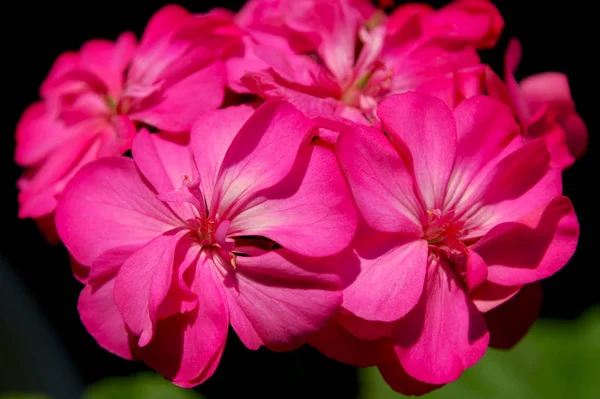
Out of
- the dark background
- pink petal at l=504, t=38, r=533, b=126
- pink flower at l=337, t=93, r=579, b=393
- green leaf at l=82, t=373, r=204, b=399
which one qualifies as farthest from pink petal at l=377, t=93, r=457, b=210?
the dark background

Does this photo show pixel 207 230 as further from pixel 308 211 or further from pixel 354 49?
pixel 354 49

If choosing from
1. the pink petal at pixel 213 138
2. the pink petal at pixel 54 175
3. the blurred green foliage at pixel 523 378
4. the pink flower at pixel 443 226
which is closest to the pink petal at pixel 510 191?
the pink flower at pixel 443 226

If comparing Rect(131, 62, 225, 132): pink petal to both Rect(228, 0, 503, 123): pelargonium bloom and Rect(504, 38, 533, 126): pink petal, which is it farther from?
Rect(504, 38, 533, 126): pink petal

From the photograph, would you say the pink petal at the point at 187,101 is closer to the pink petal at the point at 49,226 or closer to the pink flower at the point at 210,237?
the pink flower at the point at 210,237

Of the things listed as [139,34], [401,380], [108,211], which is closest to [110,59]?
[108,211]

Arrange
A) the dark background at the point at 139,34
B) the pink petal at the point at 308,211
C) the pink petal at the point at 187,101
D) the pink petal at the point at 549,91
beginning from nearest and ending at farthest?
1. the pink petal at the point at 308,211
2. the pink petal at the point at 187,101
3. the pink petal at the point at 549,91
4. the dark background at the point at 139,34
